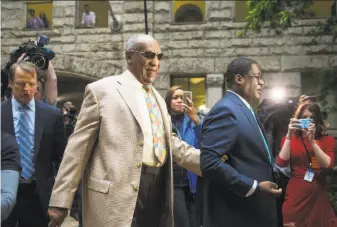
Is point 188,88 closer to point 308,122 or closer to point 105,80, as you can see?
point 308,122

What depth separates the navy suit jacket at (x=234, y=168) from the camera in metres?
3.47

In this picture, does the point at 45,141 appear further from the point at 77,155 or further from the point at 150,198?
the point at 150,198

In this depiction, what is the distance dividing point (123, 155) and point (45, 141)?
88 cm

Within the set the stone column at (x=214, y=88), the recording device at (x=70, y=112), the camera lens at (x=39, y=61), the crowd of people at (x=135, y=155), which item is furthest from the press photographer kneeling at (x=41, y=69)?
the stone column at (x=214, y=88)

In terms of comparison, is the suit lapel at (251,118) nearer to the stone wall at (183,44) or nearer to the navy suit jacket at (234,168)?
the navy suit jacket at (234,168)

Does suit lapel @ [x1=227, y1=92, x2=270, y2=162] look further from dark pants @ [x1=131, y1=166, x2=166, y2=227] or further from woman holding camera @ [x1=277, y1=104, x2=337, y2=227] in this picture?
woman holding camera @ [x1=277, y1=104, x2=337, y2=227]

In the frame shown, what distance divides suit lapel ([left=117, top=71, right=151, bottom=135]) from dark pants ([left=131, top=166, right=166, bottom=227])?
334 millimetres

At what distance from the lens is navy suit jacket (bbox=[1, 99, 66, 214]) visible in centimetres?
380

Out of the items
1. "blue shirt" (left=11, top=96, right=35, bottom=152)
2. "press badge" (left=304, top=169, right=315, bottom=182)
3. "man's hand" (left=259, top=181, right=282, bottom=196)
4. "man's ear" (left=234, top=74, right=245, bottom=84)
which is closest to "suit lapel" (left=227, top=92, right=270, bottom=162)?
"man's ear" (left=234, top=74, right=245, bottom=84)

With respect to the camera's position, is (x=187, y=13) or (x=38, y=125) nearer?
(x=38, y=125)

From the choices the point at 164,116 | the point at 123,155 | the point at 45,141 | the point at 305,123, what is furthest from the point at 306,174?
the point at 45,141

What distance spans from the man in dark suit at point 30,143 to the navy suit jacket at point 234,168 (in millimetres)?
1253

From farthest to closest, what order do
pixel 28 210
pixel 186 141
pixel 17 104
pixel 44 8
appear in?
pixel 44 8
pixel 186 141
pixel 17 104
pixel 28 210

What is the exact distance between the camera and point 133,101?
11.7 ft
